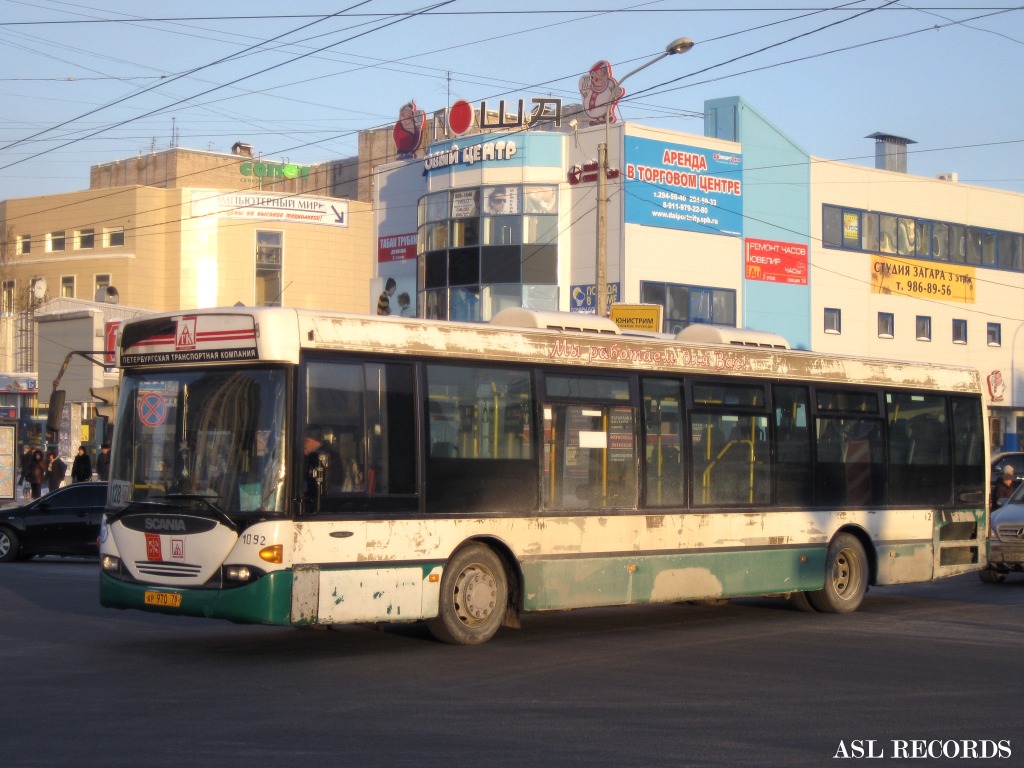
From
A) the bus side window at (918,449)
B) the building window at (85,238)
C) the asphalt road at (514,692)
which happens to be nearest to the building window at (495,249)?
the bus side window at (918,449)

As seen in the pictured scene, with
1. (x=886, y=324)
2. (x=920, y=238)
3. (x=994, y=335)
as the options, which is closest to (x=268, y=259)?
(x=886, y=324)

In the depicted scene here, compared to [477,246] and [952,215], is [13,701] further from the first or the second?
[952,215]

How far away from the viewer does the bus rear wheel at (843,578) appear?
1547cm

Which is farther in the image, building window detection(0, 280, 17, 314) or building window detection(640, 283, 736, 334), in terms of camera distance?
building window detection(0, 280, 17, 314)

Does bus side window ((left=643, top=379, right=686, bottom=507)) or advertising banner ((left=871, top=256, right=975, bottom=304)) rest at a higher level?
advertising banner ((left=871, top=256, right=975, bottom=304))

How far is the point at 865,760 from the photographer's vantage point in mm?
7715

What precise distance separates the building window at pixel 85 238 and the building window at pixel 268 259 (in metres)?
9.32

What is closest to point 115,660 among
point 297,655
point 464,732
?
point 297,655

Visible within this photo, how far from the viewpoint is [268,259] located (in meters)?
76.8

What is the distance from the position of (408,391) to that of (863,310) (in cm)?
4328

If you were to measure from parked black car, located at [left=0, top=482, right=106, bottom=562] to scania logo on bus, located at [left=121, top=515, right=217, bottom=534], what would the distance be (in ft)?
40.2

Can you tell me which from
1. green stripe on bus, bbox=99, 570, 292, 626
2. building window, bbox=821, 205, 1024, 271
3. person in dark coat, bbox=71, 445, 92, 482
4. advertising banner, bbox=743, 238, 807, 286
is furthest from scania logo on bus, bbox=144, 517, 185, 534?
building window, bbox=821, 205, 1024, 271

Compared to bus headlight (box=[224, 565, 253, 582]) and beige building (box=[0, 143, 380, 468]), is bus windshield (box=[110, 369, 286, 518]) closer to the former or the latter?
bus headlight (box=[224, 565, 253, 582])

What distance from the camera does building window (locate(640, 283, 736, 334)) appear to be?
1786 inches
